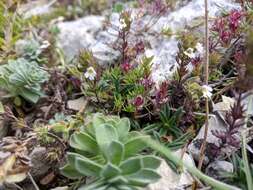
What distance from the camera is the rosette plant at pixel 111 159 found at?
→ 58.2 inches

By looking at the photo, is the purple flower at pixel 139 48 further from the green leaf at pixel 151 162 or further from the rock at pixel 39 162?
the green leaf at pixel 151 162

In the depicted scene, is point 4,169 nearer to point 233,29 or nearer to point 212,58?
point 212,58

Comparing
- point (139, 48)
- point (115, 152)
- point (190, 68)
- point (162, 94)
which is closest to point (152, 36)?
point (139, 48)

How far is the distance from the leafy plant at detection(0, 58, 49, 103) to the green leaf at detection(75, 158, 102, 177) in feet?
2.77

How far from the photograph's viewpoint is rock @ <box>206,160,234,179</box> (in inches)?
69.0

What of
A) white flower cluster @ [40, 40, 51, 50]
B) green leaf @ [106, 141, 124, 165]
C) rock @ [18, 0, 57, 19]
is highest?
rock @ [18, 0, 57, 19]

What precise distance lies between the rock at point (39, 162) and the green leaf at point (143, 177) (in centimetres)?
57

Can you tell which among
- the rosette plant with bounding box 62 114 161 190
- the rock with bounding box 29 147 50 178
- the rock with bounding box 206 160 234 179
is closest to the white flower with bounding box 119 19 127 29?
the rosette plant with bounding box 62 114 161 190

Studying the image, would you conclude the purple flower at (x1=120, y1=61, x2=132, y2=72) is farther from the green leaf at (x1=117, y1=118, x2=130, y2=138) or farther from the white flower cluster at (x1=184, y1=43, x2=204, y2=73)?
the green leaf at (x1=117, y1=118, x2=130, y2=138)

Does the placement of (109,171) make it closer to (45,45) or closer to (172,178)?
(172,178)

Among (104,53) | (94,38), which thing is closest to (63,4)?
(94,38)

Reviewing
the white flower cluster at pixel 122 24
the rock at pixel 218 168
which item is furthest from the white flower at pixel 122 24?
the rock at pixel 218 168

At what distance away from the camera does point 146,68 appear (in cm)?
202

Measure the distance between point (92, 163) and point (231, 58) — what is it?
109cm
